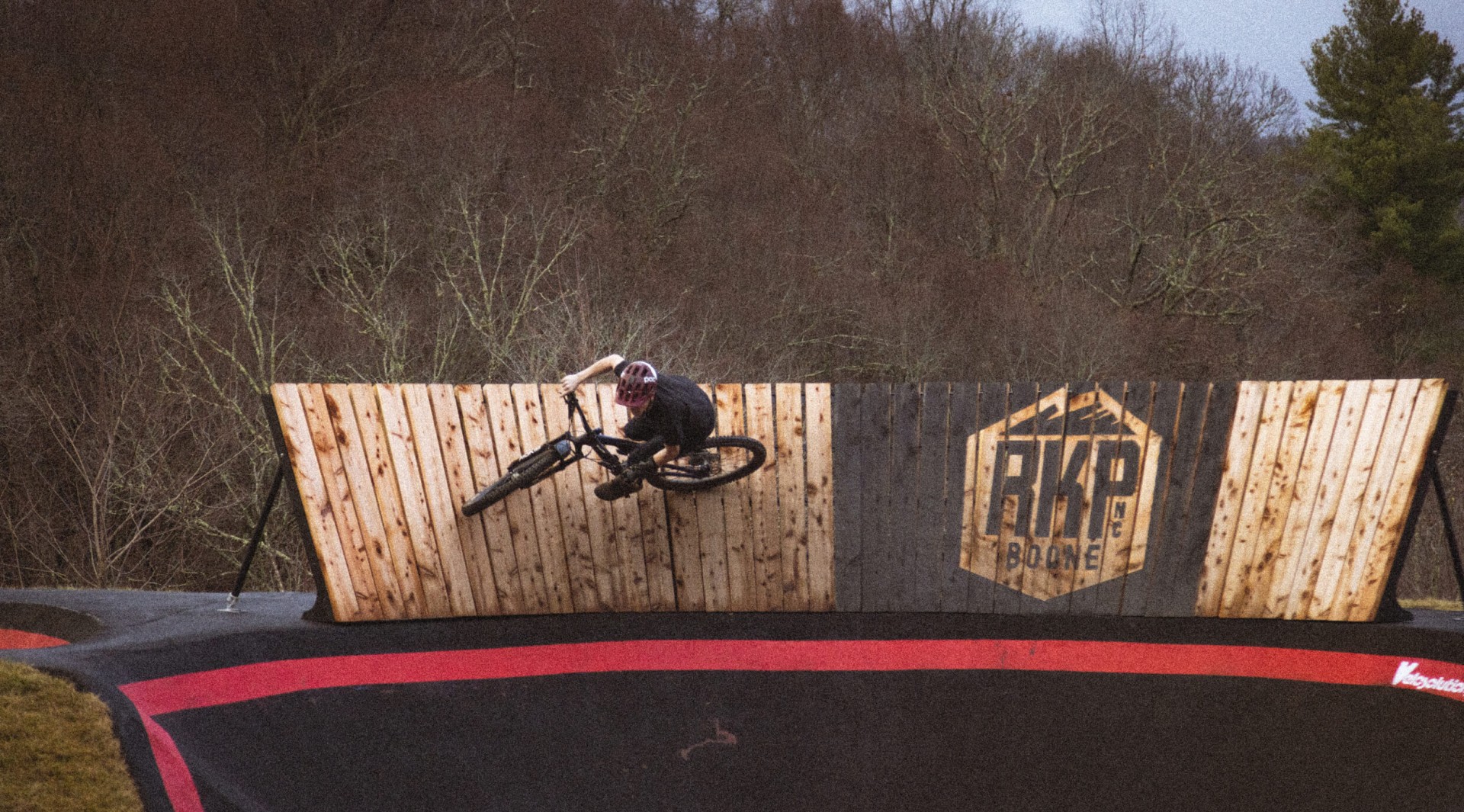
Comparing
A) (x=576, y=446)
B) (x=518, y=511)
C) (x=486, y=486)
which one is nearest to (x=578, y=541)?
(x=518, y=511)

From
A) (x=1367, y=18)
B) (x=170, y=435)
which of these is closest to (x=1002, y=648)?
(x=170, y=435)

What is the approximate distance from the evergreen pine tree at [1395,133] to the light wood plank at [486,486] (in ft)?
132

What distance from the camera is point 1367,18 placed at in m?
41.3

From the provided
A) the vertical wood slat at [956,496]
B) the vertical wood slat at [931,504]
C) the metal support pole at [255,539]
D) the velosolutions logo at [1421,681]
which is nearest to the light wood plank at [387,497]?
the metal support pole at [255,539]

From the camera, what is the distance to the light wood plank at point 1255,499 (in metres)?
7.94

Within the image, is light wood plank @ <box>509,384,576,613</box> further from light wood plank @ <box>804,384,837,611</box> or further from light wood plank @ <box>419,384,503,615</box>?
light wood plank @ <box>804,384,837,611</box>

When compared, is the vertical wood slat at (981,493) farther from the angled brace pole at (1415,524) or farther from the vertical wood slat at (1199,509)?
the angled brace pole at (1415,524)

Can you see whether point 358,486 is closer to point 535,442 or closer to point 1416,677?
point 535,442

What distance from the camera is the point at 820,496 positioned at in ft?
27.3

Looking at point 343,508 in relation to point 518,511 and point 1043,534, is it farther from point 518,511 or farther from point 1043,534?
point 1043,534

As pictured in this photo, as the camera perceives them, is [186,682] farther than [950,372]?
No

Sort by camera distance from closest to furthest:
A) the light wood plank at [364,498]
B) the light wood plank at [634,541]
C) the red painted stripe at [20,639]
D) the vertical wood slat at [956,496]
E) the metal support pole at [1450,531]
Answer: the metal support pole at [1450,531]
the light wood plank at [364,498]
the vertical wood slat at [956,496]
the light wood plank at [634,541]
the red painted stripe at [20,639]

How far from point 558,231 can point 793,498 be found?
2622cm

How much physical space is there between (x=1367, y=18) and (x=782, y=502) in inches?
1722
